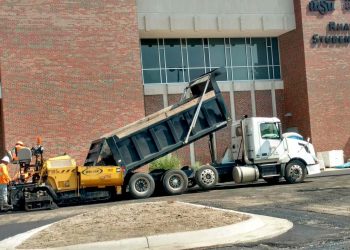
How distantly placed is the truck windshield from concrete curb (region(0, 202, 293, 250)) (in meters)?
10.6

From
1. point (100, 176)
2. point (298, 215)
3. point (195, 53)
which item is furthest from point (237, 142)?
point (195, 53)

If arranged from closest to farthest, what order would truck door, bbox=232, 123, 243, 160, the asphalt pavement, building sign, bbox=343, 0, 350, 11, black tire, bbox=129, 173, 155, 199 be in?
the asphalt pavement
black tire, bbox=129, 173, 155, 199
truck door, bbox=232, 123, 243, 160
building sign, bbox=343, 0, 350, 11

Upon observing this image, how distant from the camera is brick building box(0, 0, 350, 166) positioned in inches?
1026

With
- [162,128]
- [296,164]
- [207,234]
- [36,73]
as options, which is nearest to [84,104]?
[36,73]

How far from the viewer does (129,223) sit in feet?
31.6

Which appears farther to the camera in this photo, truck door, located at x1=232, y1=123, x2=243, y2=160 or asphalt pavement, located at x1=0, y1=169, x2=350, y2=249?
truck door, located at x1=232, y1=123, x2=243, y2=160

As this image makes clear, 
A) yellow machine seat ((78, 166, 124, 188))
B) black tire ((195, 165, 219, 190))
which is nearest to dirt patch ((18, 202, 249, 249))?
yellow machine seat ((78, 166, 124, 188))

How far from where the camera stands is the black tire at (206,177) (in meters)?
18.9

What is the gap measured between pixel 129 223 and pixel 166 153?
8.56 m

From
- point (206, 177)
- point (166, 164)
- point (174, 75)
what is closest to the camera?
point (206, 177)

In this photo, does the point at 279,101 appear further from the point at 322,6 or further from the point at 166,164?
the point at 166,164

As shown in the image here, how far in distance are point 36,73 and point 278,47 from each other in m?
15.2

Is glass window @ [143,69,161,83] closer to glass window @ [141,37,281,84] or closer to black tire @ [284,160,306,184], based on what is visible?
glass window @ [141,37,281,84]

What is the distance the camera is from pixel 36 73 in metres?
26.1
